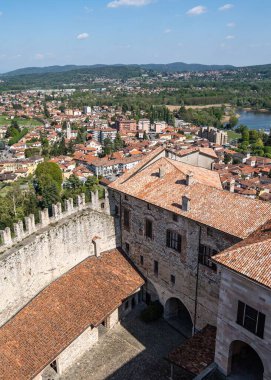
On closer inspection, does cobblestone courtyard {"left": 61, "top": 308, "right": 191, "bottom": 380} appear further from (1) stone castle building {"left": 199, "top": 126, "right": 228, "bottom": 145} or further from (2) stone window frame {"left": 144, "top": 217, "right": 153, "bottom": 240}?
(1) stone castle building {"left": 199, "top": 126, "right": 228, "bottom": 145}

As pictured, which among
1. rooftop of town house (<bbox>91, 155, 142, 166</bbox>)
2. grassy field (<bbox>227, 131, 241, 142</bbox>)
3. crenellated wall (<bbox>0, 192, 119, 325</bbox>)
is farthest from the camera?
grassy field (<bbox>227, 131, 241, 142</bbox>)

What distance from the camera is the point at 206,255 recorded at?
22906 millimetres

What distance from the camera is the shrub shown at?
1064 inches

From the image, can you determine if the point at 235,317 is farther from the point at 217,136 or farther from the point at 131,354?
the point at 217,136

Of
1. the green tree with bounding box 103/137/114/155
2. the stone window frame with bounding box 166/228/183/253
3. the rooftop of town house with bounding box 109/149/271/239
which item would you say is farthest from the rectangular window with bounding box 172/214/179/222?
the green tree with bounding box 103/137/114/155

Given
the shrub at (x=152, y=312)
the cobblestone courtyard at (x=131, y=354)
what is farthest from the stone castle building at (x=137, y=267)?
the cobblestone courtyard at (x=131, y=354)

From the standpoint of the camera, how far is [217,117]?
181250 millimetres

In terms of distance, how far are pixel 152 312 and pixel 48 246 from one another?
9127 mm

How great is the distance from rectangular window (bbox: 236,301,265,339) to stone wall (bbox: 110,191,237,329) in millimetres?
4877

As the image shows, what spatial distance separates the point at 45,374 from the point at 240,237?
14680 millimetres

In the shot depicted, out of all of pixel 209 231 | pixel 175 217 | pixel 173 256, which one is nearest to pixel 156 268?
pixel 173 256

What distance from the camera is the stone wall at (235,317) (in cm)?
1571

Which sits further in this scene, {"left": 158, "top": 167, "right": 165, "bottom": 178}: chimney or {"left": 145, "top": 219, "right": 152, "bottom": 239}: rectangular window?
{"left": 158, "top": 167, "right": 165, "bottom": 178}: chimney

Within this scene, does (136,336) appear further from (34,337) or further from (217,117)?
(217,117)
